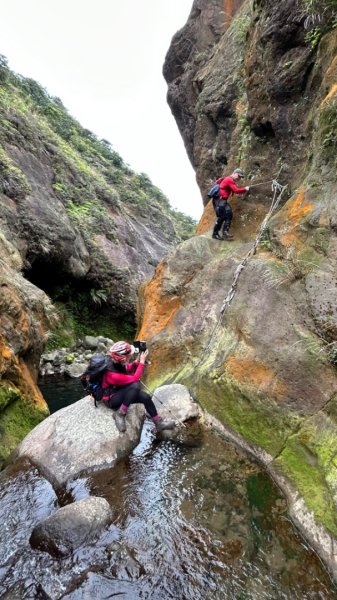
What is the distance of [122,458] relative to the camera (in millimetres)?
7191

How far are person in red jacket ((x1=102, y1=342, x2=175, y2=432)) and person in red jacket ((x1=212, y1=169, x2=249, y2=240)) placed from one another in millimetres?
5926

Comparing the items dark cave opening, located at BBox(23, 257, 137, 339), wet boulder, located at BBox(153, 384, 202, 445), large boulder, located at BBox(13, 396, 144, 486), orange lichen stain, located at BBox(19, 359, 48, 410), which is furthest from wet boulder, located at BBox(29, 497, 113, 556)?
dark cave opening, located at BBox(23, 257, 137, 339)

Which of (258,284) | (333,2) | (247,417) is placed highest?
(333,2)

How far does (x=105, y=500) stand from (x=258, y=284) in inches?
214

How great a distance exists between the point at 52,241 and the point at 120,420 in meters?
15.4

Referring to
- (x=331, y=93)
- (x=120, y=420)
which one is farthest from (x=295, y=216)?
(x=120, y=420)

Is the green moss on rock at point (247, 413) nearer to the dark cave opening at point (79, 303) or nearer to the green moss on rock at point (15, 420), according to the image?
the green moss on rock at point (15, 420)

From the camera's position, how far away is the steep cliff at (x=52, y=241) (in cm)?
1167

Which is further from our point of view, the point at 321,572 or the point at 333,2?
the point at 333,2

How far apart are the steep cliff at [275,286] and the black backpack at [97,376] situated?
224 centimetres

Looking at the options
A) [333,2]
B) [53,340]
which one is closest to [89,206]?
[53,340]

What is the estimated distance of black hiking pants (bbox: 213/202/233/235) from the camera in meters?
12.1

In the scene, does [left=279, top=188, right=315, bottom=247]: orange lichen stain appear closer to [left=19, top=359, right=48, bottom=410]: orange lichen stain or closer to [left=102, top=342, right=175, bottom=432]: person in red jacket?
[left=102, top=342, right=175, bottom=432]: person in red jacket

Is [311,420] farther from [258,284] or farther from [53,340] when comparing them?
[53,340]
